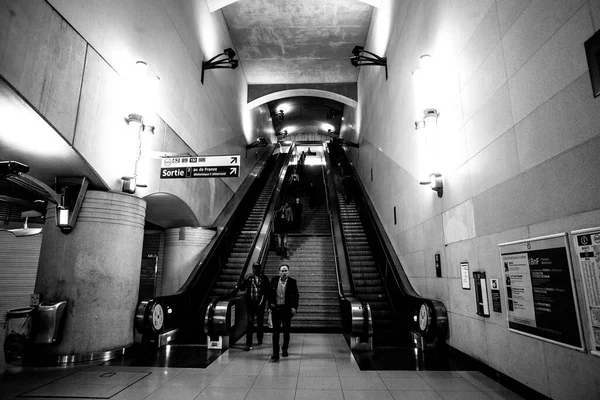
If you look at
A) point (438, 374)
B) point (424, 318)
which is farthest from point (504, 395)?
point (424, 318)

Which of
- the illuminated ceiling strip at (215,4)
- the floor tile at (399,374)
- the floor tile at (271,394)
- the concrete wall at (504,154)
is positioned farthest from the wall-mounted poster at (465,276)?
the illuminated ceiling strip at (215,4)

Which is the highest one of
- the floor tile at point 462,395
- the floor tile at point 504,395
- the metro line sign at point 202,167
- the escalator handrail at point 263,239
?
the metro line sign at point 202,167

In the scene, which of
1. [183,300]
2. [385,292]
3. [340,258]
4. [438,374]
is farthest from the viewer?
[340,258]

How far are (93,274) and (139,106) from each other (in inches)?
116

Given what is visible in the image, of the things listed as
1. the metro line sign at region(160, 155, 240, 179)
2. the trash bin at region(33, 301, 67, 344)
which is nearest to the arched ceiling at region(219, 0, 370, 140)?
the metro line sign at region(160, 155, 240, 179)

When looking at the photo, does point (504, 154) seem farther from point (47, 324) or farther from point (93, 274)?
point (47, 324)

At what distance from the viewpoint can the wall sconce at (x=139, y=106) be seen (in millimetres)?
5887

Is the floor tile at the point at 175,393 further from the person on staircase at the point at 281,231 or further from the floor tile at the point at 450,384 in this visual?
the person on staircase at the point at 281,231

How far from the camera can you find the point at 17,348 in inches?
179

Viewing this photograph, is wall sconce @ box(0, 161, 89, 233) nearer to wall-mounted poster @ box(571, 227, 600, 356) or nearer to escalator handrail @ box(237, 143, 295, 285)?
escalator handrail @ box(237, 143, 295, 285)

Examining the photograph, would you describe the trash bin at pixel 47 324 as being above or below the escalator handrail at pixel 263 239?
below

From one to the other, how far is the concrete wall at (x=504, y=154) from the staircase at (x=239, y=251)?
4.33 meters

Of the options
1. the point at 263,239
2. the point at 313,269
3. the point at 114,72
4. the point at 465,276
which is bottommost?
the point at 465,276

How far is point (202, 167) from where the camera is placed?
21.5 feet
